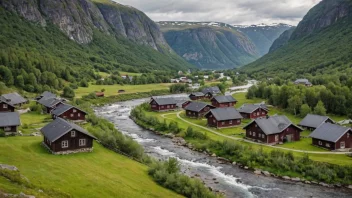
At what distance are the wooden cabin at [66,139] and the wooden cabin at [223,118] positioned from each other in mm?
39551

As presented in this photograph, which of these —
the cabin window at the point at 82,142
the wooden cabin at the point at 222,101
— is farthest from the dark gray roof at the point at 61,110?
the wooden cabin at the point at 222,101

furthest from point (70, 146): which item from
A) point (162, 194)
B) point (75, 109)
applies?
point (75, 109)

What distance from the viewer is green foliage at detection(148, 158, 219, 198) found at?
138 ft

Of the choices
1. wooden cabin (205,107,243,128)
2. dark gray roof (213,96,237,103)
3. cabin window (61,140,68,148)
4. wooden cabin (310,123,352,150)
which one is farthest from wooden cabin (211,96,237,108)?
cabin window (61,140,68,148)

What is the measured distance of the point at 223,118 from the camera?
281 ft

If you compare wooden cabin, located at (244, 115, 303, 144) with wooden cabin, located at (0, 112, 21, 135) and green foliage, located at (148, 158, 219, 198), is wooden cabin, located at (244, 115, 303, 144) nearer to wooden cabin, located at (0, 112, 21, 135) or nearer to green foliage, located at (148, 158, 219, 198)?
green foliage, located at (148, 158, 219, 198)

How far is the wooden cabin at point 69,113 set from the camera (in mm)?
87088

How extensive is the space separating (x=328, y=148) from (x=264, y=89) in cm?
6808

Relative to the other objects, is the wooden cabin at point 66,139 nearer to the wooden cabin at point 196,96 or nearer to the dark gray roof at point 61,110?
the dark gray roof at point 61,110

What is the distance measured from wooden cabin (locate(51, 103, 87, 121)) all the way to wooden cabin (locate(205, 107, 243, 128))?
32.0 meters

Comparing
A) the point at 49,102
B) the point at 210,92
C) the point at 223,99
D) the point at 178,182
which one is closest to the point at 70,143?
the point at 178,182

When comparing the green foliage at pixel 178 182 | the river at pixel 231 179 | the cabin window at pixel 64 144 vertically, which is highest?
the cabin window at pixel 64 144

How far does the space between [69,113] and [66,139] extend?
38.3 metres

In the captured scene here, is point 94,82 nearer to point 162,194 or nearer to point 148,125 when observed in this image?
point 148,125
